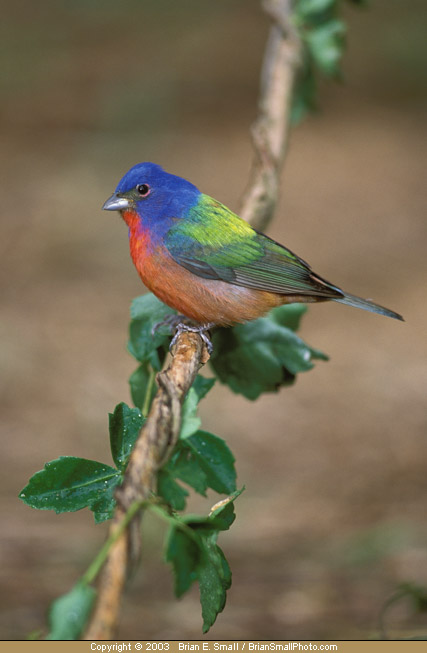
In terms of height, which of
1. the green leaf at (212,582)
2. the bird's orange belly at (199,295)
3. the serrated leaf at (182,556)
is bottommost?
the green leaf at (212,582)

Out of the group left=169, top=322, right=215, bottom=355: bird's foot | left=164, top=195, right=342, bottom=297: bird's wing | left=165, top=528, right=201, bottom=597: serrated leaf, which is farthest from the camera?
left=164, top=195, right=342, bottom=297: bird's wing

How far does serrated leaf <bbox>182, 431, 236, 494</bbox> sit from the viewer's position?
1925mm

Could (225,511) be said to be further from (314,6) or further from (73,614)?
(314,6)

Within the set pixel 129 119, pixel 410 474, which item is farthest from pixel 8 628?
pixel 129 119

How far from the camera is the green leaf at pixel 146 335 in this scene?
2.40 metres

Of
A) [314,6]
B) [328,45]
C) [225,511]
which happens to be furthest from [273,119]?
[225,511]

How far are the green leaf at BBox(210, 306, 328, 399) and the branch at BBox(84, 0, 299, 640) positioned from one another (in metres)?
0.25

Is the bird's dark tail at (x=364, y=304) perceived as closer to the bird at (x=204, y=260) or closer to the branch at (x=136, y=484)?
the bird at (x=204, y=260)

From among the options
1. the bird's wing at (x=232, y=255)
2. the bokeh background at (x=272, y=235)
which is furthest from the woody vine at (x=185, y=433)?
the bokeh background at (x=272, y=235)

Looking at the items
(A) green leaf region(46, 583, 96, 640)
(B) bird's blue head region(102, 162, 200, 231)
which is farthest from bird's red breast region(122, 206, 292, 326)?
(A) green leaf region(46, 583, 96, 640)

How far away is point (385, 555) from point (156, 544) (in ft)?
4.11

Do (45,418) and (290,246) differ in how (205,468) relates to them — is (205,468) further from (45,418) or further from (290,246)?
(290,246)

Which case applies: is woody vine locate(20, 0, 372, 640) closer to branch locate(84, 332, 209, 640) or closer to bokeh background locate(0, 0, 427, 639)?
branch locate(84, 332, 209, 640)

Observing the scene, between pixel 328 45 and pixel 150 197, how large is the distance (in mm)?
1453
